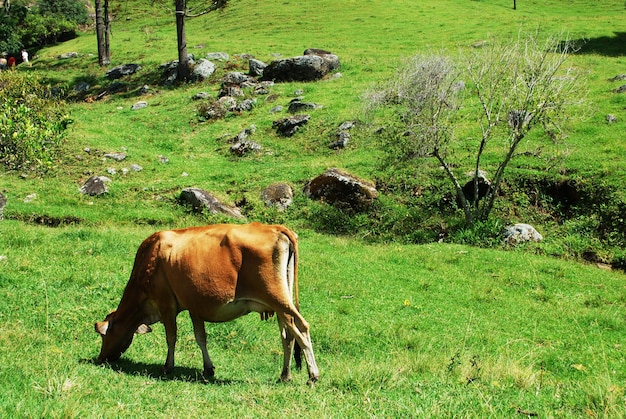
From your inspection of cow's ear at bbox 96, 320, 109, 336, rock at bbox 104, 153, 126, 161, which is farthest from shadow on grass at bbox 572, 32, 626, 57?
cow's ear at bbox 96, 320, 109, 336

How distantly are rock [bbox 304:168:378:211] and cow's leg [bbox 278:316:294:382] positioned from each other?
46.3 feet

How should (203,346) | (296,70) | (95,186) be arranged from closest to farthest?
(203,346) < (95,186) < (296,70)

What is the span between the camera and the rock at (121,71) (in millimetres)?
42562

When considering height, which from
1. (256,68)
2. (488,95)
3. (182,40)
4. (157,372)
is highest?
(488,95)

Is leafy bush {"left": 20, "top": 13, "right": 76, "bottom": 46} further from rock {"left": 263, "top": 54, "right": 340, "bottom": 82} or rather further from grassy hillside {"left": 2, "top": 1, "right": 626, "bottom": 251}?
rock {"left": 263, "top": 54, "right": 340, "bottom": 82}

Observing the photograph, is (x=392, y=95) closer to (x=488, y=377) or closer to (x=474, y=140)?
(x=474, y=140)

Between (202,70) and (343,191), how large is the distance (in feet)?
72.7

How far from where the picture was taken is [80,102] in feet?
A: 127

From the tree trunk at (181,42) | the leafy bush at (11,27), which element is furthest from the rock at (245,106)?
the leafy bush at (11,27)

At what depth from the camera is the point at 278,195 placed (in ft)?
73.8

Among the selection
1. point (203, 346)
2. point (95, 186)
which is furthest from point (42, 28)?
point (203, 346)

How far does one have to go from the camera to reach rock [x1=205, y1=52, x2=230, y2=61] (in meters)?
42.8

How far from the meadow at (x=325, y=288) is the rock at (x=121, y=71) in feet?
15.7

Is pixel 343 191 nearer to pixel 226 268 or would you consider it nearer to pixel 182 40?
pixel 226 268
